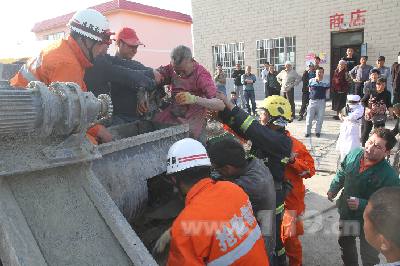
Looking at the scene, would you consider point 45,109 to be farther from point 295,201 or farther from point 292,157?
point 295,201

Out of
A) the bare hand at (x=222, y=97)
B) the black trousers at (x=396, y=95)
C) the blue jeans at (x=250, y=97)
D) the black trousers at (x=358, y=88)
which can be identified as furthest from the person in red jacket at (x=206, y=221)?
the blue jeans at (x=250, y=97)

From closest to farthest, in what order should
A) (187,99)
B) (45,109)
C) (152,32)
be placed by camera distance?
(45,109) → (187,99) → (152,32)

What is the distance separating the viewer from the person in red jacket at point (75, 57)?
7.27 ft

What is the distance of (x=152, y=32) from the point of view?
80.5 ft

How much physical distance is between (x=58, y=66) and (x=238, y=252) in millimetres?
1439

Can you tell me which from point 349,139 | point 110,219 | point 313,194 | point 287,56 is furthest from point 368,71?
point 110,219

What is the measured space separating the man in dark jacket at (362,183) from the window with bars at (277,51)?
12331 mm

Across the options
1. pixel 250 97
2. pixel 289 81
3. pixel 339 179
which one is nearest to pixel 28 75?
pixel 339 179

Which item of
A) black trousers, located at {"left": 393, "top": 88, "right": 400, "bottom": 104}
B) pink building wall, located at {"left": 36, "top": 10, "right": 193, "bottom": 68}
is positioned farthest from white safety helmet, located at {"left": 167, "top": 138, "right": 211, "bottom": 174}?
pink building wall, located at {"left": 36, "top": 10, "right": 193, "bottom": 68}

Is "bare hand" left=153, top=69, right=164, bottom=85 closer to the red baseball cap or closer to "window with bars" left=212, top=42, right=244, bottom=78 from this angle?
the red baseball cap

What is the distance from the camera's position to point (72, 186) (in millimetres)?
1470

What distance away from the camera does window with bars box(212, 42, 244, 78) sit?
1661 centimetres

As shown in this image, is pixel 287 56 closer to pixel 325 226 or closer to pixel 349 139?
pixel 349 139

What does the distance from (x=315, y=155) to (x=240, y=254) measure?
595 cm
